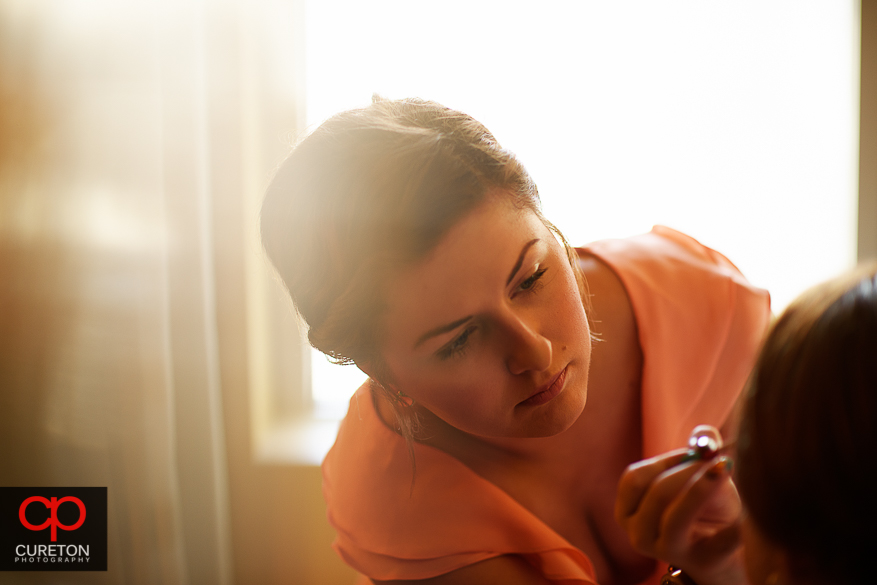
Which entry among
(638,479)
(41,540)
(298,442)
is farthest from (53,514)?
(638,479)

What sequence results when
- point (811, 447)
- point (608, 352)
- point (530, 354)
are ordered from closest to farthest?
point (811, 447), point (530, 354), point (608, 352)

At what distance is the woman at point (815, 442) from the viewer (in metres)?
0.24

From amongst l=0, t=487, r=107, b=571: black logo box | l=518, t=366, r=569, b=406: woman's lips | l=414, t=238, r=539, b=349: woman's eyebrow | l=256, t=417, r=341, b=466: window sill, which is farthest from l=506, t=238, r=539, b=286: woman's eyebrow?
l=0, t=487, r=107, b=571: black logo box

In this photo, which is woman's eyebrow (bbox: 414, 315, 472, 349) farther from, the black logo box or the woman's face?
the black logo box

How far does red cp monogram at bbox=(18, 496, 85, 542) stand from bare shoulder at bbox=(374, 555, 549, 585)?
413mm

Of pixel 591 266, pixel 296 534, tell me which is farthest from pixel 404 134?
pixel 296 534

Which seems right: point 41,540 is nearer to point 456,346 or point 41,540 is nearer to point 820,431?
point 456,346

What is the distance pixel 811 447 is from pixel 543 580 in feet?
1.11

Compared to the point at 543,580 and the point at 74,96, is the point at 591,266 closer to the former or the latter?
the point at 543,580

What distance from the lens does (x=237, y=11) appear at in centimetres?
61

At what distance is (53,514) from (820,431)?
0.72 m

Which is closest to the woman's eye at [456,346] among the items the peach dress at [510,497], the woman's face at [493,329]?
the woman's face at [493,329]

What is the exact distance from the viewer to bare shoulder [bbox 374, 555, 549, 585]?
51 centimetres

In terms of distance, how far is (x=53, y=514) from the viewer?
1.89ft
